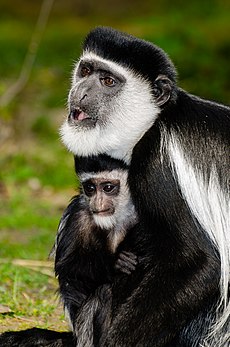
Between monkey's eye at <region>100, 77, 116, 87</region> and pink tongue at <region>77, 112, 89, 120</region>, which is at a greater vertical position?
monkey's eye at <region>100, 77, 116, 87</region>

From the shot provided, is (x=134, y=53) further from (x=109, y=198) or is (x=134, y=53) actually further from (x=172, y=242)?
(x=172, y=242)

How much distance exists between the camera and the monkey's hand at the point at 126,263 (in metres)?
3.68

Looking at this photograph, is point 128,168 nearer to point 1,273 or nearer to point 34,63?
point 1,273

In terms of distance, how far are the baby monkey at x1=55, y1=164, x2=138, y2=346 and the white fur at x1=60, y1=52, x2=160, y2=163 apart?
0.59 feet

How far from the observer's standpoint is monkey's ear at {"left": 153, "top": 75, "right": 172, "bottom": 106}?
3.65 m

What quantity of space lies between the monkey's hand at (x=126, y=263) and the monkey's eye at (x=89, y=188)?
0.32m

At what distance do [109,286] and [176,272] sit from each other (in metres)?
0.37

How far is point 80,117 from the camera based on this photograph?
12.2 feet

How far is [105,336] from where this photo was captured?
11.8ft

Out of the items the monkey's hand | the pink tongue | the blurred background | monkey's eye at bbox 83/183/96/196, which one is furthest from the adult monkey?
the blurred background

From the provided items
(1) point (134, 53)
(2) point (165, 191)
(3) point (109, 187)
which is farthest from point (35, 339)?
(1) point (134, 53)

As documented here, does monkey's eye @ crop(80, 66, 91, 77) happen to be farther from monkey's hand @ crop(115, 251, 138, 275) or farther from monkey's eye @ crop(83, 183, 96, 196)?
monkey's hand @ crop(115, 251, 138, 275)

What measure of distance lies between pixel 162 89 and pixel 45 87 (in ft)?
22.1

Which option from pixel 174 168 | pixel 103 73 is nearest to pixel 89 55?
pixel 103 73
